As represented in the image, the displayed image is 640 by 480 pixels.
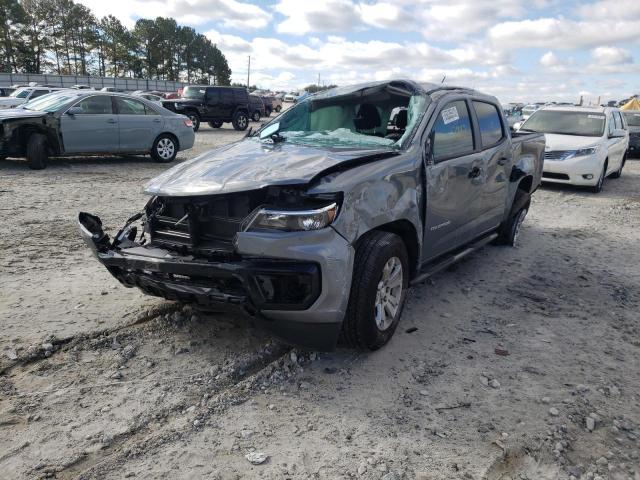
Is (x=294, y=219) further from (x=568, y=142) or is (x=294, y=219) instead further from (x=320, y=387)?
(x=568, y=142)

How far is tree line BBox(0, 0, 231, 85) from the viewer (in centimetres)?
5984

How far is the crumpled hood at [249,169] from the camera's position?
318 centimetres

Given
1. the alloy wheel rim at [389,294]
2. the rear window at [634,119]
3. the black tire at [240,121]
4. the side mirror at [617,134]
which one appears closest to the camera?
the alloy wheel rim at [389,294]

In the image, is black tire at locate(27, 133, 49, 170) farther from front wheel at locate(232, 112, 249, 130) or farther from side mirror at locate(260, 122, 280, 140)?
front wheel at locate(232, 112, 249, 130)

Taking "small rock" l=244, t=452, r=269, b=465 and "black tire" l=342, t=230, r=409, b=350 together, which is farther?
"black tire" l=342, t=230, r=409, b=350

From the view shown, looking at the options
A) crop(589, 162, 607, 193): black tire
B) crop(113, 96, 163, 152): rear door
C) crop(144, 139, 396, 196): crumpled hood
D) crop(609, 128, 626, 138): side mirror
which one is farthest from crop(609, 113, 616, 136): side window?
crop(113, 96, 163, 152): rear door

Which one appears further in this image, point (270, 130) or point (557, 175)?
point (557, 175)

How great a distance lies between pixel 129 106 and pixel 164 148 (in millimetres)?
1335

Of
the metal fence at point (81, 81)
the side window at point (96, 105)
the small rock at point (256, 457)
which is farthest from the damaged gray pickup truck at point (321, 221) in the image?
the metal fence at point (81, 81)

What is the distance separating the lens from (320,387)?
317cm

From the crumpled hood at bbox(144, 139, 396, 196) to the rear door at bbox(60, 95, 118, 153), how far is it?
8013 mm

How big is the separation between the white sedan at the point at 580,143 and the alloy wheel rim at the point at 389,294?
26.2 feet

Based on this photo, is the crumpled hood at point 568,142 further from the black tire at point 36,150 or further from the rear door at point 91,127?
the black tire at point 36,150

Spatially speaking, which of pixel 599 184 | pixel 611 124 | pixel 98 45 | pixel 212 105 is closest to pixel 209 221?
pixel 599 184
